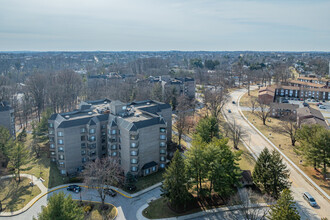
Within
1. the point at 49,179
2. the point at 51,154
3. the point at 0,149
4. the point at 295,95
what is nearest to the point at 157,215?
the point at 49,179

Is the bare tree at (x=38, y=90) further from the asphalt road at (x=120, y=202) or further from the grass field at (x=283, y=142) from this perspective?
the grass field at (x=283, y=142)

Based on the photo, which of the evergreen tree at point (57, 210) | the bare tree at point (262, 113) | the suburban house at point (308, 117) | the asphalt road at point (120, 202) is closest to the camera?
the evergreen tree at point (57, 210)

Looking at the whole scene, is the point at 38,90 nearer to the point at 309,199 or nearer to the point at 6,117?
the point at 6,117

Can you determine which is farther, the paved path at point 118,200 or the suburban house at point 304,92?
the suburban house at point 304,92

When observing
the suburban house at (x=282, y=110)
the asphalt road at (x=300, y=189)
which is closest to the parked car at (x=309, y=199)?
the asphalt road at (x=300, y=189)

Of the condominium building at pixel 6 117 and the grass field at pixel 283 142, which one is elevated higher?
the condominium building at pixel 6 117

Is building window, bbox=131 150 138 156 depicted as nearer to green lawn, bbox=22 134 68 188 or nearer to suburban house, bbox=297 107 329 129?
green lawn, bbox=22 134 68 188

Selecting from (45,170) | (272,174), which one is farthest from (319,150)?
(45,170)
